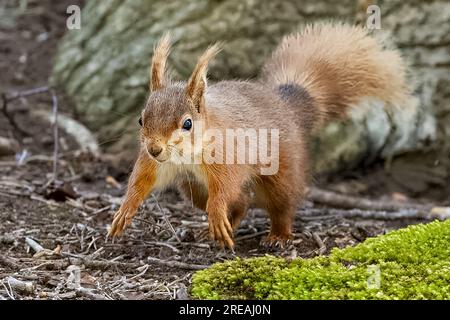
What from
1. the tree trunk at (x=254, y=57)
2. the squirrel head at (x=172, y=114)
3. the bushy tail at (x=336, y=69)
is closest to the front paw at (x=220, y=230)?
the squirrel head at (x=172, y=114)

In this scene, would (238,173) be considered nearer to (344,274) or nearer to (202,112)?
(202,112)

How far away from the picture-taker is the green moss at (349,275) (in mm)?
2855

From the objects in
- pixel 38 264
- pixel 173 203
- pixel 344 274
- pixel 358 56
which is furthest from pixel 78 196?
pixel 344 274

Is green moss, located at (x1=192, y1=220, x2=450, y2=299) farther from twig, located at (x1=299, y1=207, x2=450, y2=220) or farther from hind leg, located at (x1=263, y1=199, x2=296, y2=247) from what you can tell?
twig, located at (x1=299, y1=207, x2=450, y2=220)

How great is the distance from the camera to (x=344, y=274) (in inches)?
117

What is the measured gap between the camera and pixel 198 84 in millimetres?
3635

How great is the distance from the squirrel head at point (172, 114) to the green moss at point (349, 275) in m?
0.59

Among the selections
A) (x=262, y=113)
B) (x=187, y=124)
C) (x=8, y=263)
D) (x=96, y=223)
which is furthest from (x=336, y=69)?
(x=8, y=263)

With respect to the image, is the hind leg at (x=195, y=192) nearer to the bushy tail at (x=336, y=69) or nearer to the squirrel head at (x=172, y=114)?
the squirrel head at (x=172, y=114)

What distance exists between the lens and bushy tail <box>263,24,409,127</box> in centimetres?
461

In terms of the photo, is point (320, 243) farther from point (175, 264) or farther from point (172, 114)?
point (172, 114)

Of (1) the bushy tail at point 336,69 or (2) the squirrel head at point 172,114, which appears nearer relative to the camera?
(2) the squirrel head at point 172,114

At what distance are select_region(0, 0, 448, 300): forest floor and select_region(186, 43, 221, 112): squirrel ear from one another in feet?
2.32

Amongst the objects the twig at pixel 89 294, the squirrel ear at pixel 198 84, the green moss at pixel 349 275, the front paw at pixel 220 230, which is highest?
the squirrel ear at pixel 198 84
